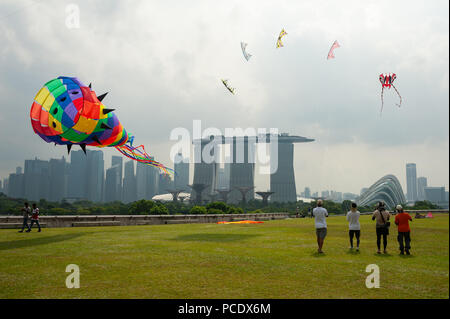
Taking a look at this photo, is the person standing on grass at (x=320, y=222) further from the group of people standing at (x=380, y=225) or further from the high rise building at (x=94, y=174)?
the high rise building at (x=94, y=174)

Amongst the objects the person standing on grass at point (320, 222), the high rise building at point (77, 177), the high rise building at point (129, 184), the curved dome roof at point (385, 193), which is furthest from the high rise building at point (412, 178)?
the high rise building at point (77, 177)

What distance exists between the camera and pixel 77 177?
196125 millimetres

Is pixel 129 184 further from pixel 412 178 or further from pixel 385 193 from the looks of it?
pixel 412 178

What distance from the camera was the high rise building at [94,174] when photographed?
193375mm

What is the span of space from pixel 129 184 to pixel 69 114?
18682cm

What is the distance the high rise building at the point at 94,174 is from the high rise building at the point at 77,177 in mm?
2321

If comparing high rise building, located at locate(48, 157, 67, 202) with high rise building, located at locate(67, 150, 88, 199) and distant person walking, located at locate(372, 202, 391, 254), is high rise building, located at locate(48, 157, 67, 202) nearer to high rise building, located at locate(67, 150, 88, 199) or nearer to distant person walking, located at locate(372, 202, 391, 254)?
high rise building, located at locate(67, 150, 88, 199)

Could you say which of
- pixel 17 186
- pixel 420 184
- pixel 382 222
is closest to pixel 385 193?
pixel 420 184

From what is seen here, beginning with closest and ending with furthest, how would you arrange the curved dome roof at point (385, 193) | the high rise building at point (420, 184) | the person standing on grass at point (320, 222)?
the person standing on grass at point (320, 222) → the high rise building at point (420, 184) → the curved dome roof at point (385, 193)

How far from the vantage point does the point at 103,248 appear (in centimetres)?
1310

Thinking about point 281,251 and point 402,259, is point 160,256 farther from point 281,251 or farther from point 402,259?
point 402,259

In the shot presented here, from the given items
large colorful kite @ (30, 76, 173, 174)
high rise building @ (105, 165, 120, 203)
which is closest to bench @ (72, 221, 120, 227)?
large colorful kite @ (30, 76, 173, 174)
